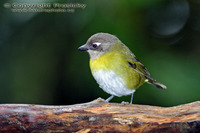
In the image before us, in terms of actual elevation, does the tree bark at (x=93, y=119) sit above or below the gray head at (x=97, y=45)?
below

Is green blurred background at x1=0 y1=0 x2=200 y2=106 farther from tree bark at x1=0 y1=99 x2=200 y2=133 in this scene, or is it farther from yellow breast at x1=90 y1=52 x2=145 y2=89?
tree bark at x1=0 y1=99 x2=200 y2=133

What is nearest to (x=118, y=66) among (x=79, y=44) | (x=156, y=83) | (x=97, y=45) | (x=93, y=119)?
(x=97, y=45)

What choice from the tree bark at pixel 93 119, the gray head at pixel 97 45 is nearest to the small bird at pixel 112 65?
the gray head at pixel 97 45

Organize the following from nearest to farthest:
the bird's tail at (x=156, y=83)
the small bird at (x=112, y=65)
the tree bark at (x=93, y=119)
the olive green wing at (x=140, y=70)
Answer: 1. the tree bark at (x=93, y=119)
2. the small bird at (x=112, y=65)
3. the olive green wing at (x=140, y=70)
4. the bird's tail at (x=156, y=83)

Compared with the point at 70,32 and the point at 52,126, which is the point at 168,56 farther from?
the point at 52,126

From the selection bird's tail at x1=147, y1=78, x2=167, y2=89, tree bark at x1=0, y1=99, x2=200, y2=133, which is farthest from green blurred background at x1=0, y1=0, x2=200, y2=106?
tree bark at x1=0, y1=99, x2=200, y2=133

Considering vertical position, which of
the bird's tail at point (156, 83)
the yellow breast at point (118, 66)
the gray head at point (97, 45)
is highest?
the gray head at point (97, 45)

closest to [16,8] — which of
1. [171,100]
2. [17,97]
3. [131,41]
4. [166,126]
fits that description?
[17,97]

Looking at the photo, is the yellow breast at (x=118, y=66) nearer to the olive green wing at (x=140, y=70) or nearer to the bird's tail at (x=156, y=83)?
the olive green wing at (x=140, y=70)
